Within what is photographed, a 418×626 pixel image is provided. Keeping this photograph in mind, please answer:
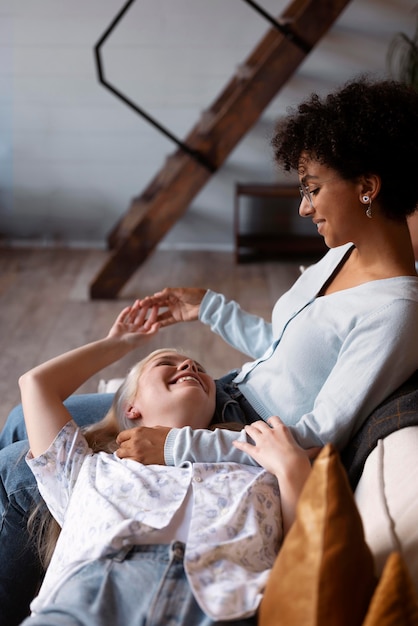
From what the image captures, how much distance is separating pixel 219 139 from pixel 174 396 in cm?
278

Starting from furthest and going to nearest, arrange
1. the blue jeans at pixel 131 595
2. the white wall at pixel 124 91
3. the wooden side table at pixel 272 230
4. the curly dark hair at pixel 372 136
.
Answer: the wooden side table at pixel 272 230 → the white wall at pixel 124 91 → the curly dark hair at pixel 372 136 → the blue jeans at pixel 131 595

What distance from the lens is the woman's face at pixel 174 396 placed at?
176 centimetres

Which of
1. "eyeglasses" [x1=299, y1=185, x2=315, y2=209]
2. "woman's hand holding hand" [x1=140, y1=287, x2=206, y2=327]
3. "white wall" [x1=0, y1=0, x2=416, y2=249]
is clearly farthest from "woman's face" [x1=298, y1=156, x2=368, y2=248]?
"white wall" [x1=0, y1=0, x2=416, y2=249]

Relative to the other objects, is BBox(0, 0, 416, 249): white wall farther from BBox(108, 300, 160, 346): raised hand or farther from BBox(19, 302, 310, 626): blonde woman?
BBox(19, 302, 310, 626): blonde woman

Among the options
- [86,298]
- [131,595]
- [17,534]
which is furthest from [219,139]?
[131,595]

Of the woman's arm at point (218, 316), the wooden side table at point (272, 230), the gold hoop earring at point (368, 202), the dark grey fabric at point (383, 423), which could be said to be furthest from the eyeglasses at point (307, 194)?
the wooden side table at point (272, 230)

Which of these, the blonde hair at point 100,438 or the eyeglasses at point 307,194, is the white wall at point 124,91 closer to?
the eyeglasses at point 307,194

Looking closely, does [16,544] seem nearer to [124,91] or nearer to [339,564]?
[339,564]

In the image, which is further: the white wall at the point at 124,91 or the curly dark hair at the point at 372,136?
the white wall at the point at 124,91

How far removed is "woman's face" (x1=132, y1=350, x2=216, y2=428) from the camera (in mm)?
1759

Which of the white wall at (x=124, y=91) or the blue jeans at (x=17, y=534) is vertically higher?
the blue jeans at (x=17, y=534)

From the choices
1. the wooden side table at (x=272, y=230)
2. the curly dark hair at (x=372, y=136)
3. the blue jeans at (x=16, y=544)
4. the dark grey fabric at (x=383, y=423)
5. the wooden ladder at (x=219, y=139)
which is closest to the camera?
the dark grey fabric at (x=383, y=423)

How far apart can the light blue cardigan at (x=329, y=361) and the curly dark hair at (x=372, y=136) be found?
0.19 meters

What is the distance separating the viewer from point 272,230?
18.0ft
